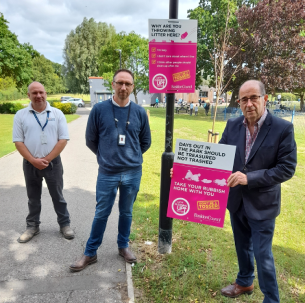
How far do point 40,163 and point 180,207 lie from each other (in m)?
1.91

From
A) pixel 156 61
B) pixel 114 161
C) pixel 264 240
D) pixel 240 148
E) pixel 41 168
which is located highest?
pixel 156 61

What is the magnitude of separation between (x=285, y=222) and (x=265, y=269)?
2.59m

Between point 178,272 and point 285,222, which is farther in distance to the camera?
point 285,222

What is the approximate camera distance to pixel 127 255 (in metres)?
3.27

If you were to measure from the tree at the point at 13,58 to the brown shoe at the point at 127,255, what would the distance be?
95.7ft

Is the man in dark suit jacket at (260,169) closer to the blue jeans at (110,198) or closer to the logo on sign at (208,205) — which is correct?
the logo on sign at (208,205)

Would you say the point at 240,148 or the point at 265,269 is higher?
the point at 240,148

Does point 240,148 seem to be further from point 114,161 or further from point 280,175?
point 114,161

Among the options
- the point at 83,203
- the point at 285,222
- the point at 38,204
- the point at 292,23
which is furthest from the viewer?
the point at 292,23

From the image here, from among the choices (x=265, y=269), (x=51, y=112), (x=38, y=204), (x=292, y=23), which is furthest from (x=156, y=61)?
(x=292, y=23)

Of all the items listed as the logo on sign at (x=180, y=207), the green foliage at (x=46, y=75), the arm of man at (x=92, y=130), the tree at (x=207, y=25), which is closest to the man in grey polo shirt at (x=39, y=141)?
the arm of man at (x=92, y=130)

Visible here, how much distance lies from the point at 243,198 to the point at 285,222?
2719 millimetres

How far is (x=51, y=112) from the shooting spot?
3496 mm

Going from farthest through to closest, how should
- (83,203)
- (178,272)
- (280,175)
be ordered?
(83,203) < (178,272) < (280,175)
